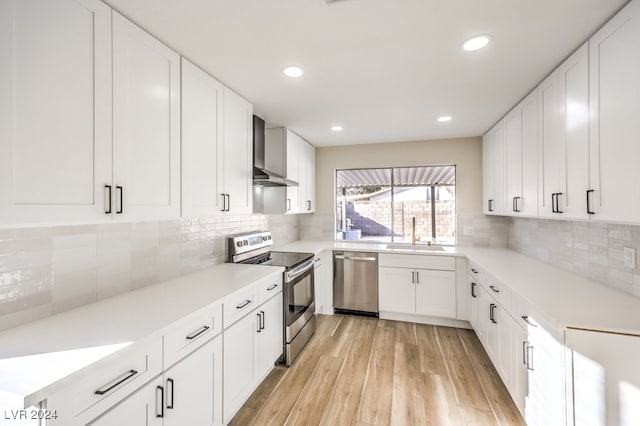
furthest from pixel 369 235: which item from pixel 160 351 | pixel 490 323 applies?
pixel 160 351

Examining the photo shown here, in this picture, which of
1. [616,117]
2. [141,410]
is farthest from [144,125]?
[616,117]

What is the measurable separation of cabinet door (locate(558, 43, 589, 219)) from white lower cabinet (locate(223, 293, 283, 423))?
2.15 m

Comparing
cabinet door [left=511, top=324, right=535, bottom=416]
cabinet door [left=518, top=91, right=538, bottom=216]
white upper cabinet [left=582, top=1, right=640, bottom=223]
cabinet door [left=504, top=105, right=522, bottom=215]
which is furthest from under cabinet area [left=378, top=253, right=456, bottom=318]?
white upper cabinet [left=582, top=1, right=640, bottom=223]

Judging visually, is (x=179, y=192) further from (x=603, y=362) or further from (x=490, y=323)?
(x=490, y=323)

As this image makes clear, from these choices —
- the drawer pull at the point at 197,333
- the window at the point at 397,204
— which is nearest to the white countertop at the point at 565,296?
the window at the point at 397,204

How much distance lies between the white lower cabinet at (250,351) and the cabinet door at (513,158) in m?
2.35

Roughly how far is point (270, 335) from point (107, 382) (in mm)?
1362

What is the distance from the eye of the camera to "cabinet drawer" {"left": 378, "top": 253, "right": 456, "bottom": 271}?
3.31m

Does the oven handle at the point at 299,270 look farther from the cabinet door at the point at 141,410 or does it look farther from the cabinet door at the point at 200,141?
the cabinet door at the point at 141,410

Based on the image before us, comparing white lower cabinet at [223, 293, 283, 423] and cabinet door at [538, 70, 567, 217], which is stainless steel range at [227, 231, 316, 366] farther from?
cabinet door at [538, 70, 567, 217]

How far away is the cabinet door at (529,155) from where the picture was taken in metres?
2.20

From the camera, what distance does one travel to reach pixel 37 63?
1029 mm

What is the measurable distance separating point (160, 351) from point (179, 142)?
46.3 inches

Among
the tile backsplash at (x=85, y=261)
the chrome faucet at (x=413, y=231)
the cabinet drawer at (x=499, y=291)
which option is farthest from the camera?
the chrome faucet at (x=413, y=231)
